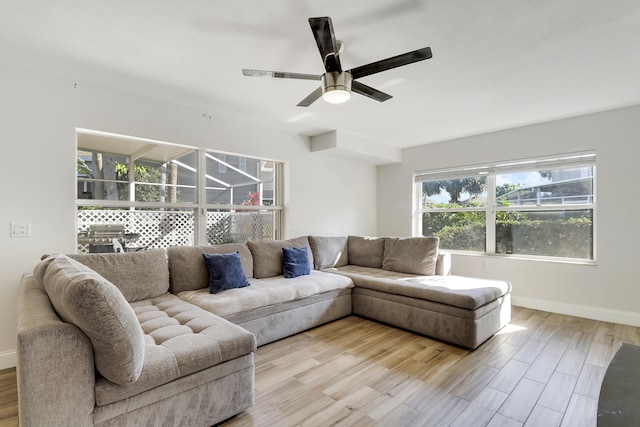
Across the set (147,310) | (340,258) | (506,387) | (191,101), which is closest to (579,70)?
(506,387)

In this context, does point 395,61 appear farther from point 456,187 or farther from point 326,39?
point 456,187

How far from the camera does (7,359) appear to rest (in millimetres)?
2438

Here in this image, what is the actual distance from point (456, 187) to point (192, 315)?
4.30 meters

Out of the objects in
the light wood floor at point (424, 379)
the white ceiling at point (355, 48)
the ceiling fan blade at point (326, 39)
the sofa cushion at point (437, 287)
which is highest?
the white ceiling at point (355, 48)

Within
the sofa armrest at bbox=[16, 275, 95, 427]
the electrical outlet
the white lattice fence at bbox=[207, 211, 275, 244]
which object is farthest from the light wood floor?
the white lattice fence at bbox=[207, 211, 275, 244]

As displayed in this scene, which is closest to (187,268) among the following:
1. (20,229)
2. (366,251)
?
(20,229)

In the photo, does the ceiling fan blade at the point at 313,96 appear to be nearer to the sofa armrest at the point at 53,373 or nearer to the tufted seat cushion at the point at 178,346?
the tufted seat cushion at the point at 178,346

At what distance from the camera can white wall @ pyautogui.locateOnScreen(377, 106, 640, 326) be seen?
11.1 ft

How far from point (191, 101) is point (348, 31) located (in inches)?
80.1

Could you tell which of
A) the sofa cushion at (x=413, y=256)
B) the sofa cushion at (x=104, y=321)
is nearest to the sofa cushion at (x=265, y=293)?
the sofa cushion at (x=413, y=256)

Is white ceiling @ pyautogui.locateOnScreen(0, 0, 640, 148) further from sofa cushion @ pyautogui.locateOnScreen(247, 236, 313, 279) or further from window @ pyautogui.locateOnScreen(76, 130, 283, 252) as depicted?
sofa cushion @ pyautogui.locateOnScreen(247, 236, 313, 279)

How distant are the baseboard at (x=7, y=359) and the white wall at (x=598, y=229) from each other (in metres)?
5.22

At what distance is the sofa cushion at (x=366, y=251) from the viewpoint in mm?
4387

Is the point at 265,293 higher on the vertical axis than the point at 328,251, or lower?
lower
